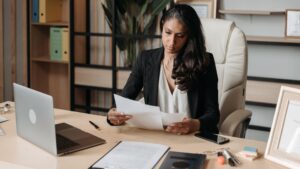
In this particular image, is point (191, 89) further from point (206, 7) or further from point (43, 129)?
point (206, 7)

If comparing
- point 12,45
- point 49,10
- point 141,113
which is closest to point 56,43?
point 49,10

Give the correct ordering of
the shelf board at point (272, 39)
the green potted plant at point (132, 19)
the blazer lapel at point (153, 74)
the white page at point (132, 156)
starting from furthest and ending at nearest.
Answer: the green potted plant at point (132, 19), the shelf board at point (272, 39), the blazer lapel at point (153, 74), the white page at point (132, 156)

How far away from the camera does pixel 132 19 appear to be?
3.71 meters

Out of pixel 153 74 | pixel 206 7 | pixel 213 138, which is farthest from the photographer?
pixel 206 7

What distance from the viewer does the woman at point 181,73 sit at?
2.02 meters

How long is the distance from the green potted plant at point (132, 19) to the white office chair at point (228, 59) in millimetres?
1353

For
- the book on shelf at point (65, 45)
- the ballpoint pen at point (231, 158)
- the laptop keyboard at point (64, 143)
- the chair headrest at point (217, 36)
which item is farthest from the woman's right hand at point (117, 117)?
the book on shelf at point (65, 45)

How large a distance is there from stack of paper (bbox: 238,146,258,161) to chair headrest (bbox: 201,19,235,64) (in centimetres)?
86

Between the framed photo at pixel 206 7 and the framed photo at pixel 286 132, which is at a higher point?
the framed photo at pixel 206 7

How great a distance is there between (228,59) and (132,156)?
1.05 metres

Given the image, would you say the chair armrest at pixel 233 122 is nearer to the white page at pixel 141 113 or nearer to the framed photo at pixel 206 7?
the white page at pixel 141 113

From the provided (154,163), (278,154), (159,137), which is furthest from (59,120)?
(278,154)

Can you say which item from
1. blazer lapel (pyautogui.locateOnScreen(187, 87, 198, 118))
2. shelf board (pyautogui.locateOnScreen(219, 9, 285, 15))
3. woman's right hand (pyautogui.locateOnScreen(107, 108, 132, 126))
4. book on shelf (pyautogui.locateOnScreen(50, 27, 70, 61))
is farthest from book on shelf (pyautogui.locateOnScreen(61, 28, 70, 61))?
woman's right hand (pyautogui.locateOnScreen(107, 108, 132, 126))

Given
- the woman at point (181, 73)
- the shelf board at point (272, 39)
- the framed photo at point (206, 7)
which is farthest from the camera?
the framed photo at point (206, 7)
